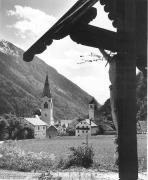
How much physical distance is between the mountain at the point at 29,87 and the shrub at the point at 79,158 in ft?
3.97

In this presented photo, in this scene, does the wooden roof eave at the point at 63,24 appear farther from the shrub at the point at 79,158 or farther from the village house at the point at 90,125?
the shrub at the point at 79,158

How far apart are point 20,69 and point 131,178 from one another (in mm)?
4165

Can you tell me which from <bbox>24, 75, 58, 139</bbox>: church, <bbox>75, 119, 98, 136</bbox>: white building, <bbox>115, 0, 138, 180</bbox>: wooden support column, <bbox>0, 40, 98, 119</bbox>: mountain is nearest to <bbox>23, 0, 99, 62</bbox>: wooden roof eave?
<bbox>115, 0, 138, 180</bbox>: wooden support column

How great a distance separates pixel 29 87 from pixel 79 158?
221 centimetres

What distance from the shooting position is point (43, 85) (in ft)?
21.8

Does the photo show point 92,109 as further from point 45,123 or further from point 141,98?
point 45,123

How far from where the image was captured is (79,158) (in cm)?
851

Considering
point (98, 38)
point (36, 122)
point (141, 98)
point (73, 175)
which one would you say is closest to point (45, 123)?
point (36, 122)

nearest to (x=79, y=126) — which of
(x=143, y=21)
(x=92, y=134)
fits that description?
(x=92, y=134)

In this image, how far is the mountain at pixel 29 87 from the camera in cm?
590

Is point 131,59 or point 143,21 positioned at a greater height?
point 143,21

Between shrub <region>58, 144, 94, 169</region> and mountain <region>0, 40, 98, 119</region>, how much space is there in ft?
3.97

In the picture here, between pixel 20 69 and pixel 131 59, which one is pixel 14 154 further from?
pixel 131 59

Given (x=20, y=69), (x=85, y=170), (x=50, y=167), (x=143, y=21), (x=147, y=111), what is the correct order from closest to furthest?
(x=143, y=21) < (x=147, y=111) < (x=20, y=69) < (x=85, y=170) < (x=50, y=167)
